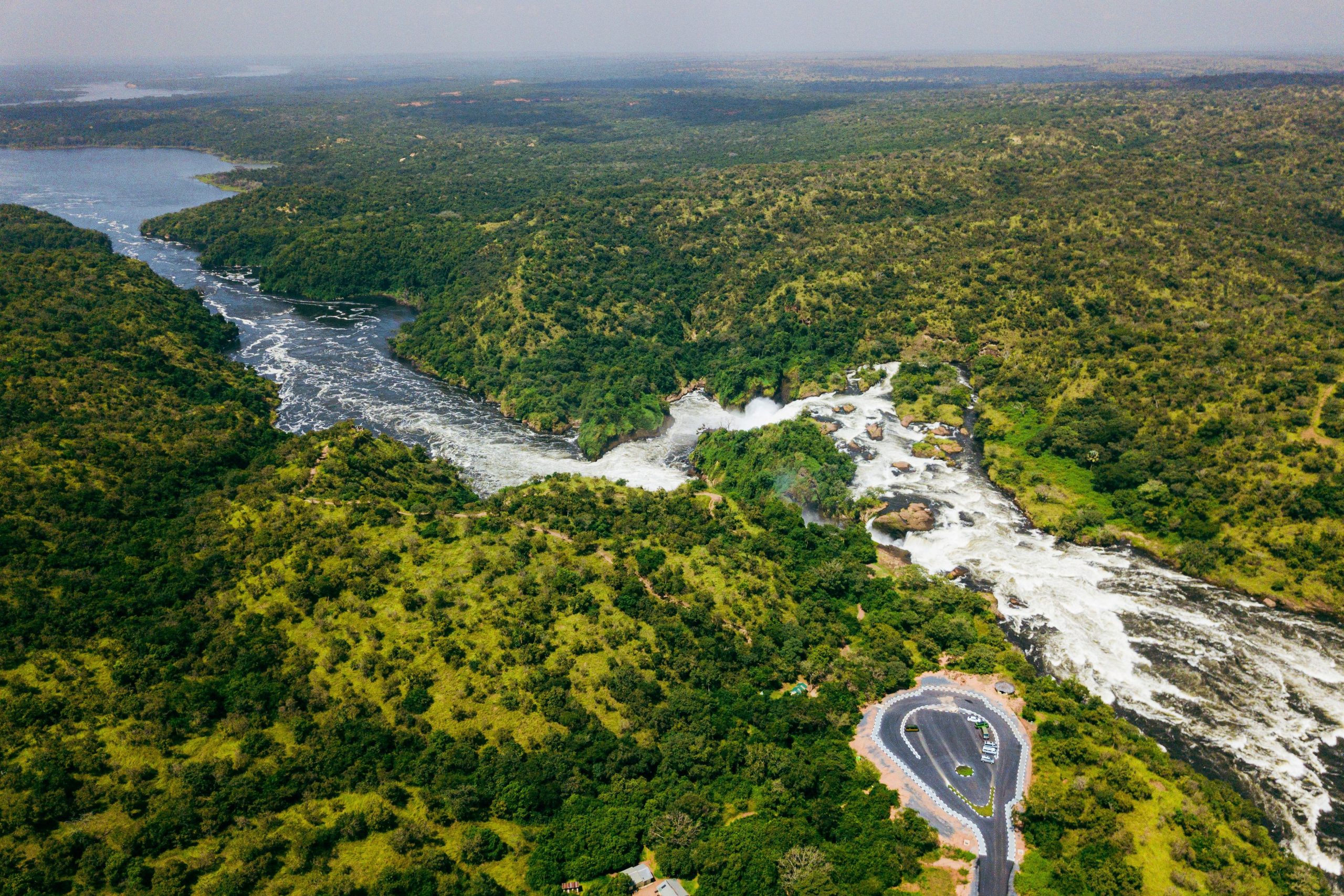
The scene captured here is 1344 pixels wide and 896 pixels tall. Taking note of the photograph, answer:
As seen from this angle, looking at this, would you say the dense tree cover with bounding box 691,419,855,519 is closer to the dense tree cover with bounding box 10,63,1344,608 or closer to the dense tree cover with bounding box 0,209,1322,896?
the dense tree cover with bounding box 0,209,1322,896

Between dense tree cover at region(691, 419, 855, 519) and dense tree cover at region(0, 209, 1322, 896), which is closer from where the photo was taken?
dense tree cover at region(0, 209, 1322, 896)

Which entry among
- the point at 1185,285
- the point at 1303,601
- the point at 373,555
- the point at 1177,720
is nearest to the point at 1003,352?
the point at 1185,285

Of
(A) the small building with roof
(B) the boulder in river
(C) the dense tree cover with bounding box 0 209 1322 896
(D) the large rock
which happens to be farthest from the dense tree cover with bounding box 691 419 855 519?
(A) the small building with roof

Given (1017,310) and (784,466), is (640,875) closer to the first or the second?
(784,466)

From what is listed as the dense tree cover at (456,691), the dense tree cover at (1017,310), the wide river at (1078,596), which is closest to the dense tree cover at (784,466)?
the wide river at (1078,596)

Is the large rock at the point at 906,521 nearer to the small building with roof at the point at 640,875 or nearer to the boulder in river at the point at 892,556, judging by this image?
the boulder in river at the point at 892,556

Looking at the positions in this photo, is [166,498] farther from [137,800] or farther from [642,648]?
[642,648]
